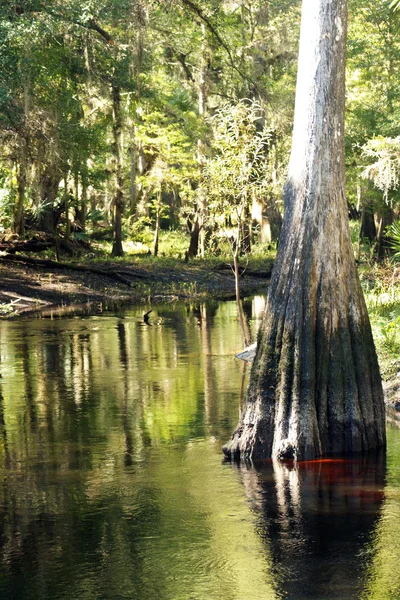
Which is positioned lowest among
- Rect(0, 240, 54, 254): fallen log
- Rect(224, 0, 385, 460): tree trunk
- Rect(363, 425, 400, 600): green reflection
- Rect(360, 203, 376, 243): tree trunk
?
Rect(363, 425, 400, 600): green reflection

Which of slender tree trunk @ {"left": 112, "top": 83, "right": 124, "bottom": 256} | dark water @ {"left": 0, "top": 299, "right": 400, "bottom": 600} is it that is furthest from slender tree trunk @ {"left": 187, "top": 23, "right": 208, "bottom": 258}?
dark water @ {"left": 0, "top": 299, "right": 400, "bottom": 600}

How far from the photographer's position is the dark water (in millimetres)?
7902

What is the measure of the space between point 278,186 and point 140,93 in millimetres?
12285

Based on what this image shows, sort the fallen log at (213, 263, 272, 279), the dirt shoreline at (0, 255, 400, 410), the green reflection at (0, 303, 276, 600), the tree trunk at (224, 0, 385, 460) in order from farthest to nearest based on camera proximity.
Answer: the fallen log at (213, 263, 272, 279) < the dirt shoreline at (0, 255, 400, 410) < the tree trunk at (224, 0, 385, 460) < the green reflection at (0, 303, 276, 600)

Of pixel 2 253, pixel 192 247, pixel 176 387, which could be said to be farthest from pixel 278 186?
pixel 192 247

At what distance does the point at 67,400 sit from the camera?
51.3 feet

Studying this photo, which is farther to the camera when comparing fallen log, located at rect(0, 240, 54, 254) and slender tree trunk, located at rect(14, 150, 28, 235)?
fallen log, located at rect(0, 240, 54, 254)

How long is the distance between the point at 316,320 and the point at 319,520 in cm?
251

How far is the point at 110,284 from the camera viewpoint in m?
34.6

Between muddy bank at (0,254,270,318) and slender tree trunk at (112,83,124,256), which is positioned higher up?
slender tree trunk at (112,83,124,256)

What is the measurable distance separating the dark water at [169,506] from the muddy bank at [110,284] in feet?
Answer: 42.5

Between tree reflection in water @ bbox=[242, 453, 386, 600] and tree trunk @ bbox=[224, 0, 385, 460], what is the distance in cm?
36

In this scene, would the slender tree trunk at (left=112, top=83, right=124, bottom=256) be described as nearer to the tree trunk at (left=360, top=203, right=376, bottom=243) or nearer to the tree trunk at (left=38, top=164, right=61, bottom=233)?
the tree trunk at (left=38, top=164, right=61, bottom=233)

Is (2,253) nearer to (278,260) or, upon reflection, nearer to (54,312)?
(54,312)
